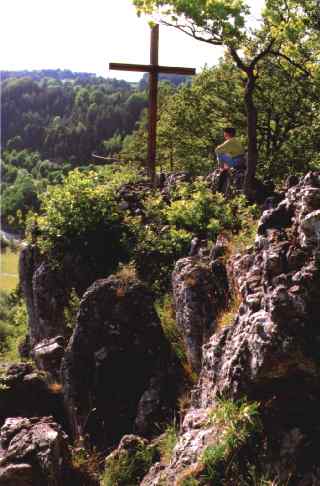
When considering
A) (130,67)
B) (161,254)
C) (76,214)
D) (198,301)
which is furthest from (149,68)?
(198,301)

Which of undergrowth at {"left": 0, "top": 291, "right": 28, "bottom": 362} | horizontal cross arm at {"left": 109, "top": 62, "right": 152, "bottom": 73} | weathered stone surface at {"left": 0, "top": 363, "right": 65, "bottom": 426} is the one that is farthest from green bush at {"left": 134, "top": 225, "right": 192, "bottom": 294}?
undergrowth at {"left": 0, "top": 291, "right": 28, "bottom": 362}

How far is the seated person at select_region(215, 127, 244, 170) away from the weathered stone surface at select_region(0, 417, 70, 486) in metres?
9.69

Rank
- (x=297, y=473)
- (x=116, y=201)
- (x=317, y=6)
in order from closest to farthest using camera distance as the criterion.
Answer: (x=297, y=473) < (x=116, y=201) < (x=317, y=6)

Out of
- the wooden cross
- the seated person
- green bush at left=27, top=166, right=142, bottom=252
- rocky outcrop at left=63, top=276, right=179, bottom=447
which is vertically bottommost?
rocky outcrop at left=63, top=276, right=179, bottom=447

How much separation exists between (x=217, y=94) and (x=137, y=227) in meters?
18.9

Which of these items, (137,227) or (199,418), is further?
(137,227)

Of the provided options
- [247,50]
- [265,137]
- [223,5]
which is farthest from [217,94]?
[223,5]

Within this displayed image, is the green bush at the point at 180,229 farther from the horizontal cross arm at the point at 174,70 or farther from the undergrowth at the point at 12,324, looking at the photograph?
the undergrowth at the point at 12,324

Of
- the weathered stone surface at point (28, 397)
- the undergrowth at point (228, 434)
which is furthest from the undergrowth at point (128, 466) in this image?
the weathered stone surface at point (28, 397)

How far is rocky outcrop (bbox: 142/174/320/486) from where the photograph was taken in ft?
20.5

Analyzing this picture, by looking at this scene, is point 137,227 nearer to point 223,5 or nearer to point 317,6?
point 223,5

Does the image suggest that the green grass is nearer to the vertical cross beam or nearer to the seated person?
the vertical cross beam

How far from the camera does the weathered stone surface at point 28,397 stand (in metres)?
9.62

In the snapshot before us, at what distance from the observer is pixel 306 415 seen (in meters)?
6.44
